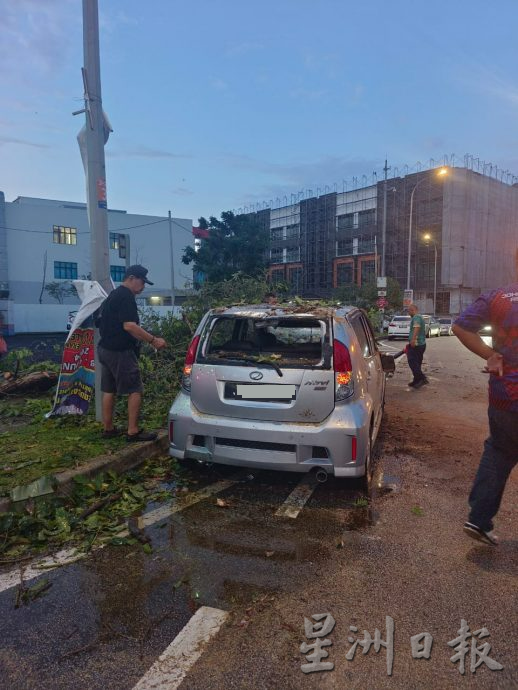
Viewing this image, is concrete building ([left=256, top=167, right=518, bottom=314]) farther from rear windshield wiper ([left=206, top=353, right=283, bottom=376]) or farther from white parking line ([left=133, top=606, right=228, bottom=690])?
white parking line ([left=133, top=606, right=228, bottom=690])

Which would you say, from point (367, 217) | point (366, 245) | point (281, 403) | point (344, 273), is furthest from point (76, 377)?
point (367, 217)

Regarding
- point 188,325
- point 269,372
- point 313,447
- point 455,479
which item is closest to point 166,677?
point 313,447

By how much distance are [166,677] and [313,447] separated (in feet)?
6.56

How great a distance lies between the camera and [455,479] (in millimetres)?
4672

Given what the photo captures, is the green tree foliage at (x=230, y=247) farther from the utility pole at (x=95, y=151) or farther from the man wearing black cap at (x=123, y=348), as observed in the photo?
the man wearing black cap at (x=123, y=348)

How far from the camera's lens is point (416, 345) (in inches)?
396

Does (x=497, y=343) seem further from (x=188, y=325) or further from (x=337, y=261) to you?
(x=337, y=261)

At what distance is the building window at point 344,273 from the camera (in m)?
66.4

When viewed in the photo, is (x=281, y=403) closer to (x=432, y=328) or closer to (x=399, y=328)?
(x=399, y=328)

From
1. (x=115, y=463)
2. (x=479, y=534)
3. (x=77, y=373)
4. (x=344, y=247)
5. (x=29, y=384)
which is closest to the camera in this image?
(x=479, y=534)

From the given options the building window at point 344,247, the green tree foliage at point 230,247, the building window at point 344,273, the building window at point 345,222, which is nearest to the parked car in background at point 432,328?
the green tree foliage at point 230,247

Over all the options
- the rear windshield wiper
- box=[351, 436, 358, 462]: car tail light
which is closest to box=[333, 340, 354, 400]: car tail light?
box=[351, 436, 358, 462]: car tail light

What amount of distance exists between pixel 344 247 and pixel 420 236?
40.6 ft

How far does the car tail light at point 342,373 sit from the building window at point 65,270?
50.5 m
